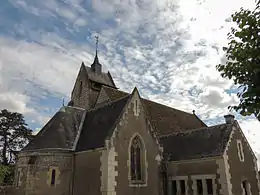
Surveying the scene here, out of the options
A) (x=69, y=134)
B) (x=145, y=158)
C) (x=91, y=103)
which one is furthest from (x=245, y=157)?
(x=91, y=103)

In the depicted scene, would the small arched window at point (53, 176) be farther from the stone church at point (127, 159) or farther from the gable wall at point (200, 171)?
the gable wall at point (200, 171)

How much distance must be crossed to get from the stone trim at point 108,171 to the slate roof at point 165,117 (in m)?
8.56

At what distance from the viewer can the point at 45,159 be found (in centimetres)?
1658

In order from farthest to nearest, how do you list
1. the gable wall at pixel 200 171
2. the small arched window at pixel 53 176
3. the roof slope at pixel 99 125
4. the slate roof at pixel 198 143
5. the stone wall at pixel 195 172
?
the slate roof at pixel 198 143 → the roof slope at pixel 99 125 → the stone wall at pixel 195 172 → the gable wall at pixel 200 171 → the small arched window at pixel 53 176

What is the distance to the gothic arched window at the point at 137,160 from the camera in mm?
17047

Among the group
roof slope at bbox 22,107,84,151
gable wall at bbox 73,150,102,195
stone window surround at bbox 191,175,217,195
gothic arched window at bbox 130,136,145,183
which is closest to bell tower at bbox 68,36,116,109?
roof slope at bbox 22,107,84,151

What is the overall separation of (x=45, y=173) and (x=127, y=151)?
17.0ft

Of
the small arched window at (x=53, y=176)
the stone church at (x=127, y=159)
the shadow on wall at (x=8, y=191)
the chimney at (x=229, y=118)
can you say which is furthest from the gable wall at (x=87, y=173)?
the chimney at (x=229, y=118)

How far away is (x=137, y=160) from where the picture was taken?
1753 cm

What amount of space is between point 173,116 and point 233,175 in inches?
438

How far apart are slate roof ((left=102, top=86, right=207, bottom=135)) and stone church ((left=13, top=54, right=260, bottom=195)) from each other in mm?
3695

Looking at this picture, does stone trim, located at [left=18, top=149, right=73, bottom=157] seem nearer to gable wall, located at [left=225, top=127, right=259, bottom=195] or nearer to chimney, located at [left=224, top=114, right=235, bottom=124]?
gable wall, located at [left=225, top=127, right=259, bottom=195]

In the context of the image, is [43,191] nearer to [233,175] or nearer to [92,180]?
[92,180]

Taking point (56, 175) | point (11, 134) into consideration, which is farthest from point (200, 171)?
point (11, 134)
